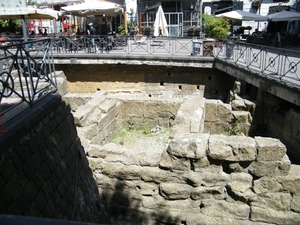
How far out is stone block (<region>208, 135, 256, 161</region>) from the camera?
4.80 m

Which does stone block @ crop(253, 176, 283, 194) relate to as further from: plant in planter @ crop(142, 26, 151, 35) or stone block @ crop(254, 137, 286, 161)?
plant in planter @ crop(142, 26, 151, 35)

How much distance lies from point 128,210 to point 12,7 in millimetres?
7329

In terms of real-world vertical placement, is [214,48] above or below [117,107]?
above

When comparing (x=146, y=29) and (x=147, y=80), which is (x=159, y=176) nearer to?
(x=147, y=80)

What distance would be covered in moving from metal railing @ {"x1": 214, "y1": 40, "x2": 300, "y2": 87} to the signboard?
23.3 ft

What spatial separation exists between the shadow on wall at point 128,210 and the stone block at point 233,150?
4.32 feet

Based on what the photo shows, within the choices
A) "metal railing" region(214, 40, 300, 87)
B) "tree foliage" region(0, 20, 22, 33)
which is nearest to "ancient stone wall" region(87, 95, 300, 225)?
"metal railing" region(214, 40, 300, 87)

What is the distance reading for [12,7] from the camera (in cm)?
943

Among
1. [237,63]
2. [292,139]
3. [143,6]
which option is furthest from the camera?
[143,6]

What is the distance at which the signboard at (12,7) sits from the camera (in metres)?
9.16

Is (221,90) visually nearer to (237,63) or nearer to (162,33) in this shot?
(237,63)

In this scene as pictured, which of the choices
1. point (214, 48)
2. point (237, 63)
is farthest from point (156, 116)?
point (214, 48)

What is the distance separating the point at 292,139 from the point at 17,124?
6.32 meters

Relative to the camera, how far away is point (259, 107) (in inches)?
341
